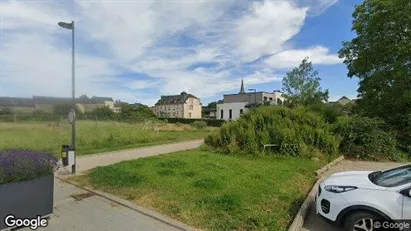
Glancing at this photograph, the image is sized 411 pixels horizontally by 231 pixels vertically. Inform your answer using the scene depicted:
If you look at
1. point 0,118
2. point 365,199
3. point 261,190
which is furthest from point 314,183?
point 0,118

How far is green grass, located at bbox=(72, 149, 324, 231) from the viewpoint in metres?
4.78

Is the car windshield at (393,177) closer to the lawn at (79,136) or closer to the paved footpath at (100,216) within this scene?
the paved footpath at (100,216)

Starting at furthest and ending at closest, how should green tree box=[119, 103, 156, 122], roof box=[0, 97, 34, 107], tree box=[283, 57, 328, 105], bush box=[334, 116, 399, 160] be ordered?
tree box=[283, 57, 328, 105] → green tree box=[119, 103, 156, 122] → bush box=[334, 116, 399, 160] → roof box=[0, 97, 34, 107]

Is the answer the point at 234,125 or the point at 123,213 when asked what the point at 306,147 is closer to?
the point at 234,125

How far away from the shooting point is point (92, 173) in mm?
7754

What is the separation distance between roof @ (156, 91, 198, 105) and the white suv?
245 feet

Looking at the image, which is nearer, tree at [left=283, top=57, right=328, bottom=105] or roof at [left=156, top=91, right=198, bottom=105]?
tree at [left=283, top=57, right=328, bottom=105]

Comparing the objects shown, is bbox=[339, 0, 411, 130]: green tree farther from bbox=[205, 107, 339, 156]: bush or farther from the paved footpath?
the paved footpath

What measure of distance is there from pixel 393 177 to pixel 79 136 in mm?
13463

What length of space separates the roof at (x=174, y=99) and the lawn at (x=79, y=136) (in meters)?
60.7

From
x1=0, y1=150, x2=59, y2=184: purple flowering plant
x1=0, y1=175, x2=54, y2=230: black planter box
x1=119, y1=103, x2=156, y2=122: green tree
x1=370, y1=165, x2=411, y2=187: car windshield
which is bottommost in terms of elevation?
x1=0, y1=175, x2=54, y2=230: black planter box

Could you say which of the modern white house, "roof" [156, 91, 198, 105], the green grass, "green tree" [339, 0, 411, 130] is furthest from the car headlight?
"roof" [156, 91, 198, 105]

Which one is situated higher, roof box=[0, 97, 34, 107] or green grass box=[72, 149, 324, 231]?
roof box=[0, 97, 34, 107]

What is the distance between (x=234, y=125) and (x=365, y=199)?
8776 millimetres
